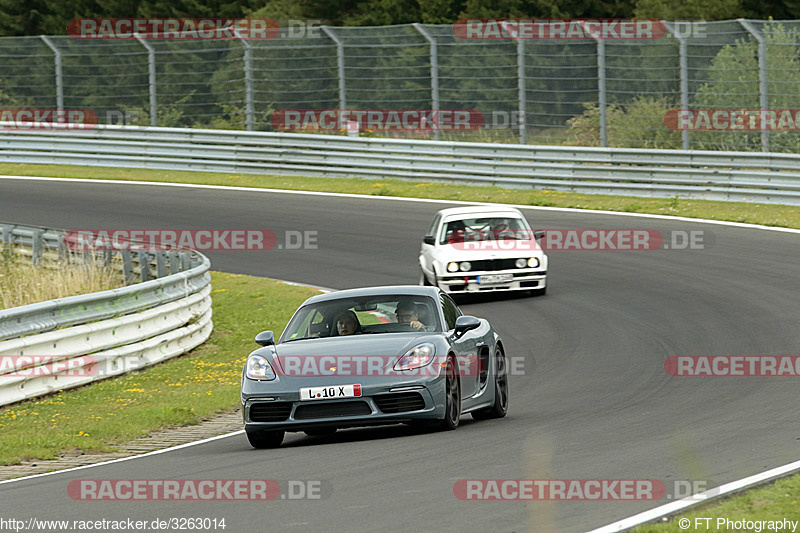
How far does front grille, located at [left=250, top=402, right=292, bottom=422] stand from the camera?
978cm

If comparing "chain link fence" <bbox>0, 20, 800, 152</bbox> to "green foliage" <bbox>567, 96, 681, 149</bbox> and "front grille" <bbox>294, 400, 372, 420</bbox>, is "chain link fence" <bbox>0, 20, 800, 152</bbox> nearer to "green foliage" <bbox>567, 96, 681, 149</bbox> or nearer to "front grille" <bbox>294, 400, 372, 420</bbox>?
"green foliage" <bbox>567, 96, 681, 149</bbox>

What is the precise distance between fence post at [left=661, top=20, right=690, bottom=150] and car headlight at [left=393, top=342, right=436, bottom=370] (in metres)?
19.2

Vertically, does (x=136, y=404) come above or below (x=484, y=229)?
below

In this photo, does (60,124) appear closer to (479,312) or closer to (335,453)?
(479,312)

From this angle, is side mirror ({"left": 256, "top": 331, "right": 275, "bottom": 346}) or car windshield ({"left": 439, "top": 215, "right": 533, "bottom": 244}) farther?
car windshield ({"left": 439, "top": 215, "right": 533, "bottom": 244})

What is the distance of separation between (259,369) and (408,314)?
1405mm

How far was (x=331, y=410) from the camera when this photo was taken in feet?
32.0

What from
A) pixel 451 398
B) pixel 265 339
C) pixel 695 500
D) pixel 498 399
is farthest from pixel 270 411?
pixel 695 500

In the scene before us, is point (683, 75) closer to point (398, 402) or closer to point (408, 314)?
point (408, 314)

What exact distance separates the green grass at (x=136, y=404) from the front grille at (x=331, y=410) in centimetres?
189

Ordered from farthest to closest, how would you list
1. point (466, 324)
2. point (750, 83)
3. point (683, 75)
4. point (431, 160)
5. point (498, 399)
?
point (431, 160) < point (683, 75) < point (750, 83) < point (498, 399) < point (466, 324)

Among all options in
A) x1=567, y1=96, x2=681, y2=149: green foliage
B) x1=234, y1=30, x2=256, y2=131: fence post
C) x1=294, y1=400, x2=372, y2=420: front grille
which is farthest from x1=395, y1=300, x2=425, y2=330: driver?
x1=234, y1=30, x2=256, y2=131: fence post

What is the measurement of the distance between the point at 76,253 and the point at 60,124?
15857 millimetres

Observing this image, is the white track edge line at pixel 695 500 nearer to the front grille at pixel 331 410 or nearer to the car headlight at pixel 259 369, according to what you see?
the front grille at pixel 331 410
